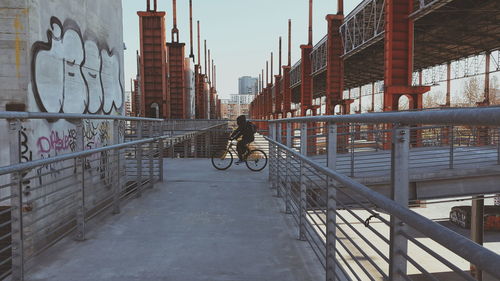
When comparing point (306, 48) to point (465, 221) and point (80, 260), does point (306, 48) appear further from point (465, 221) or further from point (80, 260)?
point (80, 260)

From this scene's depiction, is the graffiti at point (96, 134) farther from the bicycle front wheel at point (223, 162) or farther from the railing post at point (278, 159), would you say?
the railing post at point (278, 159)

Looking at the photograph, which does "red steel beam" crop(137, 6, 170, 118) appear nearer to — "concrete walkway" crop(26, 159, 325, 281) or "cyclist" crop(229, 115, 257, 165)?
"cyclist" crop(229, 115, 257, 165)

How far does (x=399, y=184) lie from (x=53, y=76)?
536 centimetres

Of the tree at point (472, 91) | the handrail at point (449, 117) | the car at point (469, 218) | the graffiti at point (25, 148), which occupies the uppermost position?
the tree at point (472, 91)

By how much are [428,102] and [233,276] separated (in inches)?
3729

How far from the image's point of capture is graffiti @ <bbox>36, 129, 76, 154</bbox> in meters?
5.12

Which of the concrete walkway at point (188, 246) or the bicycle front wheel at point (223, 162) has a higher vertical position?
the bicycle front wheel at point (223, 162)

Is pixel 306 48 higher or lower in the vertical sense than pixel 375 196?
higher

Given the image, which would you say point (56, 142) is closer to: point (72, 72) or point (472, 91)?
point (72, 72)

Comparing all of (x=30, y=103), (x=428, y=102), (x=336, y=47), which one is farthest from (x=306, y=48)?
(x=428, y=102)

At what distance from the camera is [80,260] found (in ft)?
12.2

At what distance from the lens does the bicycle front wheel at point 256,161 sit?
10312mm

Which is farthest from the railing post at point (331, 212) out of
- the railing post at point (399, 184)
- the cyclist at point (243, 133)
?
the cyclist at point (243, 133)

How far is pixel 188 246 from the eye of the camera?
13.6 feet
